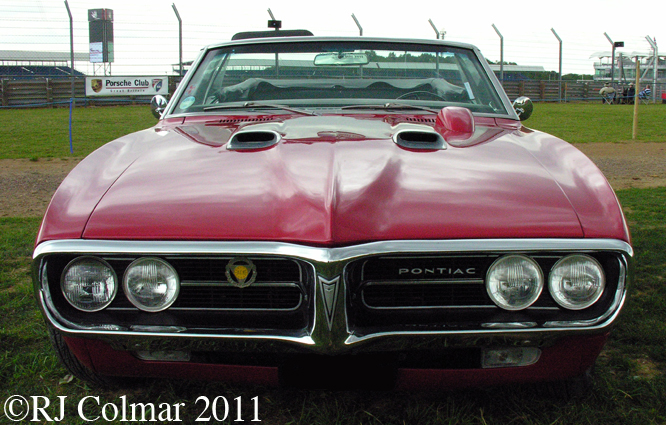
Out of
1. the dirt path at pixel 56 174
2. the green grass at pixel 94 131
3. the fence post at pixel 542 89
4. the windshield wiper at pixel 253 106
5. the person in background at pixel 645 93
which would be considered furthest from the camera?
the fence post at pixel 542 89

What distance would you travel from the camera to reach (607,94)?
92.3ft

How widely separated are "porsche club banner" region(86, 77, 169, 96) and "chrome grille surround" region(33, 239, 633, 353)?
22.9 metres

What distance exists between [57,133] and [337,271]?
12299 millimetres

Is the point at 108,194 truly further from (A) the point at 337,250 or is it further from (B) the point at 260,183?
(A) the point at 337,250

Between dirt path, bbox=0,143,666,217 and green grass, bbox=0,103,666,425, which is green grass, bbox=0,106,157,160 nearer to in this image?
dirt path, bbox=0,143,666,217

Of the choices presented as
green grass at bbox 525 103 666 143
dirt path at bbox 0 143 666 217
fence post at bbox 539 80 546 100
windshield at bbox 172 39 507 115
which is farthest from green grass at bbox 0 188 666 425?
fence post at bbox 539 80 546 100

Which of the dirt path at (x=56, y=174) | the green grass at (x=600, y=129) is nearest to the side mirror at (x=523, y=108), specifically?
the dirt path at (x=56, y=174)

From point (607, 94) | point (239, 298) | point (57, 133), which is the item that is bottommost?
point (239, 298)

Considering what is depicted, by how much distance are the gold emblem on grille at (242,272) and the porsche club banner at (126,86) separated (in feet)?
75.6

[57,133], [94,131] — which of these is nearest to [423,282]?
[57,133]

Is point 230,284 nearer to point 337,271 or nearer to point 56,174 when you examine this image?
point 337,271

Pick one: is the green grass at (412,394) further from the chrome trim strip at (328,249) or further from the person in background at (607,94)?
the person in background at (607,94)

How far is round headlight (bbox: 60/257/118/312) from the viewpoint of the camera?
5.11ft

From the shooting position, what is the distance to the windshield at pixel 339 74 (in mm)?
2819
